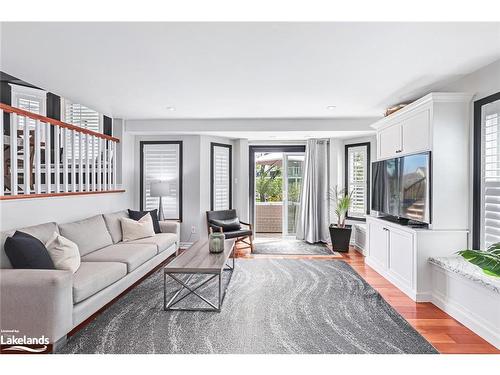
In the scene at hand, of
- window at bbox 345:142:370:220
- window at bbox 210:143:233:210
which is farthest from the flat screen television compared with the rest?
window at bbox 210:143:233:210

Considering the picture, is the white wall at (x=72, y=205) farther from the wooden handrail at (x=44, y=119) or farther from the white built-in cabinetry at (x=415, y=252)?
the white built-in cabinetry at (x=415, y=252)

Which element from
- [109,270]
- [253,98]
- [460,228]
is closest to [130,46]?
[253,98]

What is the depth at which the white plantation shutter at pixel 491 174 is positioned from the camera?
113 inches

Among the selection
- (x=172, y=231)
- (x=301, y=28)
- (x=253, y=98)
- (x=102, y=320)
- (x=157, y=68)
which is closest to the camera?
(x=301, y=28)

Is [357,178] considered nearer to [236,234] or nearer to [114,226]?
[236,234]

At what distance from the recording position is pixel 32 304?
222cm

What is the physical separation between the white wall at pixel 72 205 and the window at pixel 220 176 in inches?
61.2

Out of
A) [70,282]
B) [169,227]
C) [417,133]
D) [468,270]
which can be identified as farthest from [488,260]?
[169,227]

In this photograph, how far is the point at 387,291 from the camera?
3.58 metres

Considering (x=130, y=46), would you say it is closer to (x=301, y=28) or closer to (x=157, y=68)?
(x=157, y=68)

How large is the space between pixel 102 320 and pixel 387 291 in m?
3.09

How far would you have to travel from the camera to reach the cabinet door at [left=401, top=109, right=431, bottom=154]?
331 cm

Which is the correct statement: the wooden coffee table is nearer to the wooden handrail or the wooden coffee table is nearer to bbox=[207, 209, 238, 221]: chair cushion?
bbox=[207, 209, 238, 221]: chair cushion

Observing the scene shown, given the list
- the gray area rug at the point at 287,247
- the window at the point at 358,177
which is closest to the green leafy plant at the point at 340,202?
the window at the point at 358,177
